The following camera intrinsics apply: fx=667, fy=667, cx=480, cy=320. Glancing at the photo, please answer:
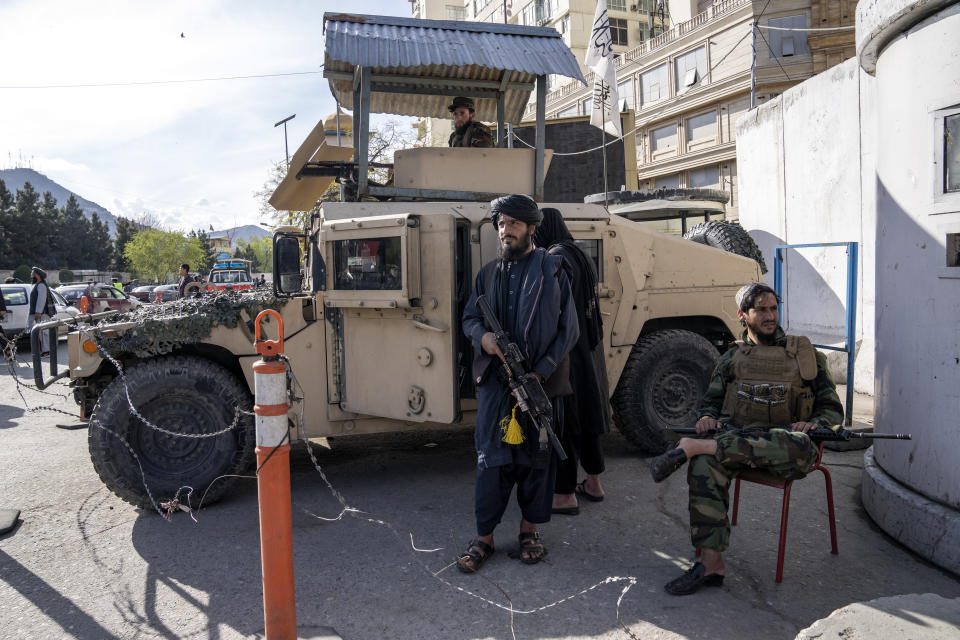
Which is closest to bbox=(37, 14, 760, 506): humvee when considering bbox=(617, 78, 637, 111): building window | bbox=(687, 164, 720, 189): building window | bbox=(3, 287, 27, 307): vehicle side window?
bbox=(3, 287, 27, 307): vehicle side window

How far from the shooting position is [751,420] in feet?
10.9

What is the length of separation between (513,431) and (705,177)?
3158cm

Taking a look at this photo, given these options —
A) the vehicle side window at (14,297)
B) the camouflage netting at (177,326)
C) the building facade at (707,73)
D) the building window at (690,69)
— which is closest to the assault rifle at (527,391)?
the camouflage netting at (177,326)

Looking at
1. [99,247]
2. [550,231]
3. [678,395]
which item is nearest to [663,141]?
[678,395]

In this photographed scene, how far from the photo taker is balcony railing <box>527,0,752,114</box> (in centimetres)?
2973

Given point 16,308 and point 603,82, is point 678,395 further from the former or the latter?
point 16,308

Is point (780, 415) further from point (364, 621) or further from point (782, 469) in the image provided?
point (364, 621)

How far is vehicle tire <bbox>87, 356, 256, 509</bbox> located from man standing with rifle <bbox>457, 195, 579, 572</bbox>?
66.0 inches

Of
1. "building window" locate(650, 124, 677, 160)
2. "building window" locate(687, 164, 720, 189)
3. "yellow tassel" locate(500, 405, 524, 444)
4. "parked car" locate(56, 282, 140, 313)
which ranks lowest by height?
"yellow tassel" locate(500, 405, 524, 444)

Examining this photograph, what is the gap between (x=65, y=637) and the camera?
8.96 feet

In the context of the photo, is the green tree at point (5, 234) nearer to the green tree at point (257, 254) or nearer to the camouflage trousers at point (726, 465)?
the green tree at point (257, 254)

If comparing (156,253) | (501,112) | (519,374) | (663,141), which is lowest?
(519,374)

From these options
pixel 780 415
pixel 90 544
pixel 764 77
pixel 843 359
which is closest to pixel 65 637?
pixel 90 544

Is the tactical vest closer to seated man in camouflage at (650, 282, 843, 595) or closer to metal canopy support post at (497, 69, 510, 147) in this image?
seated man in camouflage at (650, 282, 843, 595)
